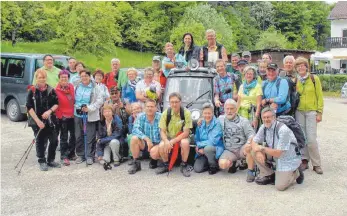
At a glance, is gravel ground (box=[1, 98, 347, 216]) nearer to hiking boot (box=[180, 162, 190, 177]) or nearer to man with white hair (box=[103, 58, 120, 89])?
hiking boot (box=[180, 162, 190, 177])

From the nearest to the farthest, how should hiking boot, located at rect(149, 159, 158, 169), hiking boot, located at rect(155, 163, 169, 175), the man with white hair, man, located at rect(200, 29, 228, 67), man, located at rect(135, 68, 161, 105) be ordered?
hiking boot, located at rect(155, 163, 169, 175)
hiking boot, located at rect(149, 159, 158, 169)
man, located at rect(135, 68, 161, 105)
man, located at rect(200, 29, 228, 67)
the man with white hair

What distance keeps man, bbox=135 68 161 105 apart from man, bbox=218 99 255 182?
1803 millimetres

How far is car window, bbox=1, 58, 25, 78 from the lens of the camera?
12211mm

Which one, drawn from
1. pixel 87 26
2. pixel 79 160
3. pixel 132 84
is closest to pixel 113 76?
pixel 132 84

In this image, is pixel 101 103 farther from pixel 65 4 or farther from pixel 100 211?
A: pixel 65 4

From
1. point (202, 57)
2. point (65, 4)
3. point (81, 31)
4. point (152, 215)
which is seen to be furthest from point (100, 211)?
point (65, 4)

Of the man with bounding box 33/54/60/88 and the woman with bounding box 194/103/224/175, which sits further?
the man with bounding box 33/54/60/88

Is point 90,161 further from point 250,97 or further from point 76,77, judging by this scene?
point 250,97

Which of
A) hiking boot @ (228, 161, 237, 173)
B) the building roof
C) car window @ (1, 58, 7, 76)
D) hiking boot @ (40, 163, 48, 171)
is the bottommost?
hiking boot @ (40, 163, 48, 171)

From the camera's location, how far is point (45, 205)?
5820 mm

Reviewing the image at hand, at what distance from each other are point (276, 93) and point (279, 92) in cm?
9

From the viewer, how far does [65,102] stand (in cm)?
798

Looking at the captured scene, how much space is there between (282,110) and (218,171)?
1569mm

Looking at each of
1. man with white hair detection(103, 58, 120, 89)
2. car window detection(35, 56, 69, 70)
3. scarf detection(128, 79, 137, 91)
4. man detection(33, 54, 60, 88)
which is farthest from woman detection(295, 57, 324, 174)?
car window detection(35, 56, 69, 70)
